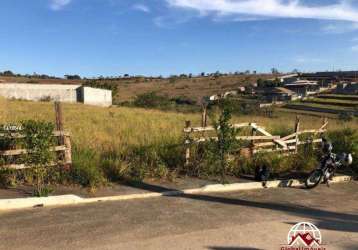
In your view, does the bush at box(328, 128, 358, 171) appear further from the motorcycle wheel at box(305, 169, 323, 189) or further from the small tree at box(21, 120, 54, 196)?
the small tree at box(21, 120, 54, 196)

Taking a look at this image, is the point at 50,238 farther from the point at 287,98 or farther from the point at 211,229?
the point at 287,98

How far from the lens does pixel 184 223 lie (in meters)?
6.66

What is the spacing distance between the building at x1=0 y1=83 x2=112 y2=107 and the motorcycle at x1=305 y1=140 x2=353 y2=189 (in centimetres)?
6161

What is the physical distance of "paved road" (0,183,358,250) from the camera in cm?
573

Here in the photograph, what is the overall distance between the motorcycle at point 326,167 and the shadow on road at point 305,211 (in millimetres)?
1797

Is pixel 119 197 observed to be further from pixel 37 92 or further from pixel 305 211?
pixel 37 92

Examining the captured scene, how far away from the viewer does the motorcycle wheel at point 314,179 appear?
9835 mm

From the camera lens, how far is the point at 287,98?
88.6m

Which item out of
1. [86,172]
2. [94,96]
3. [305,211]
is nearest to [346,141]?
[305,211]

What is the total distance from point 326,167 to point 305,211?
2.48 m

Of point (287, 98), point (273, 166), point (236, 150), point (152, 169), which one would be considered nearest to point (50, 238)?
point (152, 169)

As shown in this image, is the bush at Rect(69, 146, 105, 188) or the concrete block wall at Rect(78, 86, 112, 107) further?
the concrete block wall at Rect(78, 86, 112, 107)

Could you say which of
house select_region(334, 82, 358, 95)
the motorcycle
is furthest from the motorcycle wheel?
house select_region(334, 82, 358, 95)

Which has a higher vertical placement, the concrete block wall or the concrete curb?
the concrete curb
